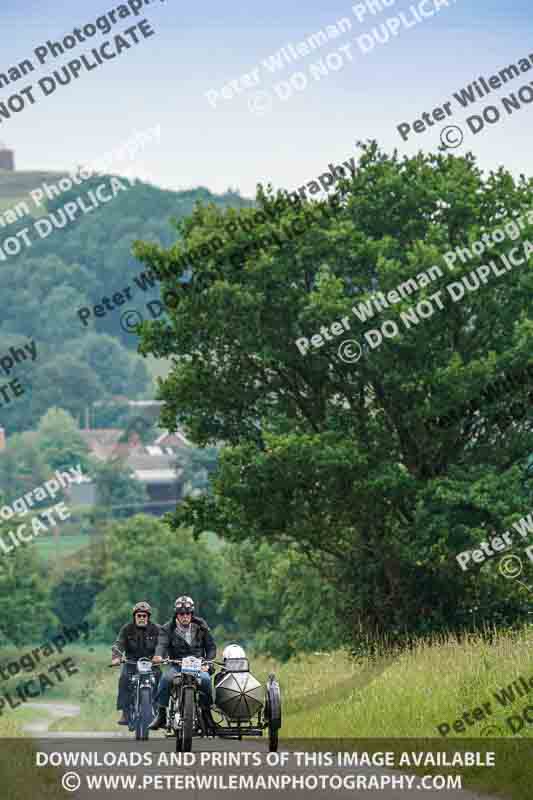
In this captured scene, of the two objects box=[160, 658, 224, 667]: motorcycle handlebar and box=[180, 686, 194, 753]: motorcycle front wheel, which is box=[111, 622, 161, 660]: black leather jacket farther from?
box=[180, 686, 194, 753]: motorcycle front wheel

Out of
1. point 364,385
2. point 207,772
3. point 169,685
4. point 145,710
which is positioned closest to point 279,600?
point 364,385

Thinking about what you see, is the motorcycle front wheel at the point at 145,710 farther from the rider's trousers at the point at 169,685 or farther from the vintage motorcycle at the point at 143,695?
the rider's trousers at the point at 169,685

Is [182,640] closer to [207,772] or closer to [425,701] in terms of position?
[207,772]

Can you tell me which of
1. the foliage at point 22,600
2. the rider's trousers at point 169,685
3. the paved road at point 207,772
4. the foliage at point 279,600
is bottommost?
the paved road at point 207,772

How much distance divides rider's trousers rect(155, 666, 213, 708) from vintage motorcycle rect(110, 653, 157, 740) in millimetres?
1682

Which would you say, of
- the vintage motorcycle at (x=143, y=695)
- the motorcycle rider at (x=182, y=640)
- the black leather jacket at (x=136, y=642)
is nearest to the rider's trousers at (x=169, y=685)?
the motorcycle rider at (x=182, y=640)

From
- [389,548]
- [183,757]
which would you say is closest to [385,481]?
[389,548]

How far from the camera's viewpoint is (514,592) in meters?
35.1

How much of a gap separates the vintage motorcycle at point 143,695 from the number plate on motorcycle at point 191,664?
2903 millimetres

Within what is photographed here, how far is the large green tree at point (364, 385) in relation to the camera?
33.5 meters

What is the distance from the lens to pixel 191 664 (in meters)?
15.7

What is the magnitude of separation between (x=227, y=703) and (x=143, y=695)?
11.8 feet

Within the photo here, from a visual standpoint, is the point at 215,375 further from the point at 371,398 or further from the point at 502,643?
the point at 502,643

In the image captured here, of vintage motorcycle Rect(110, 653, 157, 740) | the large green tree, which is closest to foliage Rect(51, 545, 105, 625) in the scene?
the large green tree
